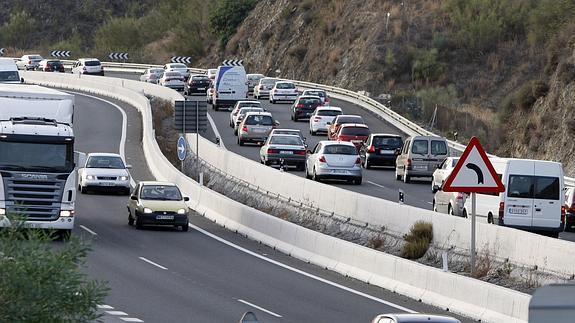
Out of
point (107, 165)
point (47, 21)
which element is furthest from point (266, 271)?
point (47, 21)

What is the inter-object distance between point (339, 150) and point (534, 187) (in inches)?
574

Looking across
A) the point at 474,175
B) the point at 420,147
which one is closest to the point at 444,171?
the point at 420,147

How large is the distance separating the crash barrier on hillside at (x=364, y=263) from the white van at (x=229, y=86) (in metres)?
27.3

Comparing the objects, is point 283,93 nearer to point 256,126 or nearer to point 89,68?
point 256,126

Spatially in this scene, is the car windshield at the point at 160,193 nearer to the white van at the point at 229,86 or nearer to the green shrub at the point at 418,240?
the green shrub at the point at 418,240

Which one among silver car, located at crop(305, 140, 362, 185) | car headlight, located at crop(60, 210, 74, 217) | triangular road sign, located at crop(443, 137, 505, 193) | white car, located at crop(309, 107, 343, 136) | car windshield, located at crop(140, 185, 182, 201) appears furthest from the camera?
white car, located at crop(309, 107, 343, 136)

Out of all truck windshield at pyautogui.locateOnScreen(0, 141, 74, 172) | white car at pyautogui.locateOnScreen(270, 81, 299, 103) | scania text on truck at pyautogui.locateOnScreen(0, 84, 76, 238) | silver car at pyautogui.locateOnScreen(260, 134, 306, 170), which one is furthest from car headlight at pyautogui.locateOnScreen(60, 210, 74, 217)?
white car at pyautogui.locateOnScreen(270, 81, 299, 103)

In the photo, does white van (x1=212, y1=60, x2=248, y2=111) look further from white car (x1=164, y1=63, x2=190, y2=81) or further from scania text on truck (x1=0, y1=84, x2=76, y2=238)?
scania text on truck (x1=0, y1=84, x2=76, y2=238)

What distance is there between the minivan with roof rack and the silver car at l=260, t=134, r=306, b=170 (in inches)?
181

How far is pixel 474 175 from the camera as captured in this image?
21469 millimetres

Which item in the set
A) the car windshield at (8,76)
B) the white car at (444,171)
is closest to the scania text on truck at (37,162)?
the white car at (444,171)

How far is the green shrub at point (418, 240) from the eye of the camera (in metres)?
27.6

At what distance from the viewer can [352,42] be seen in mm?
94688

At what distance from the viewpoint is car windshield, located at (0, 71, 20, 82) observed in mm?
54562
